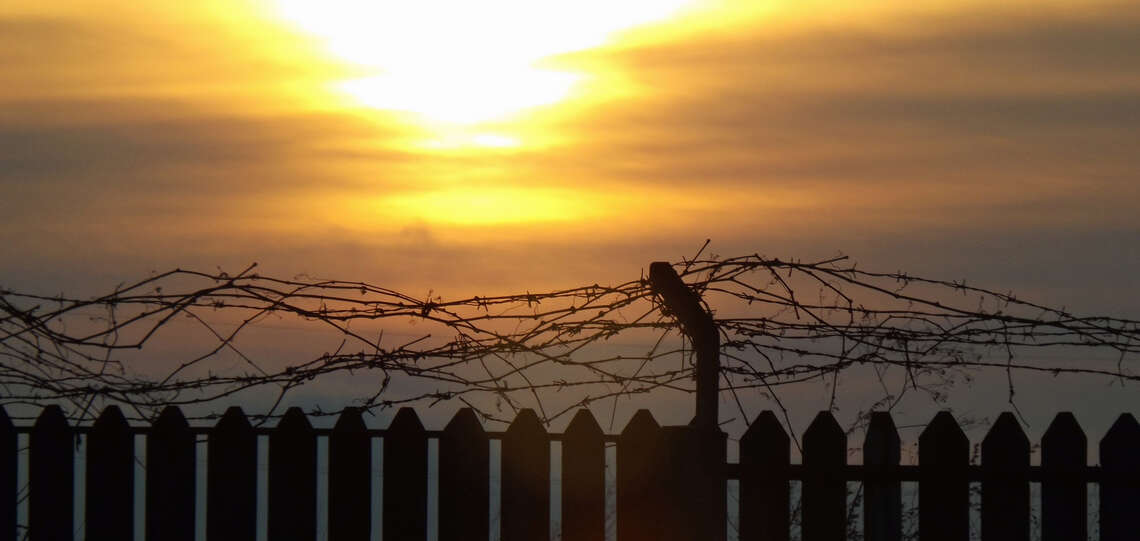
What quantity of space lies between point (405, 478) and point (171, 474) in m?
1.10

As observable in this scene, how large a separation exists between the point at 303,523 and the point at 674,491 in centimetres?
159

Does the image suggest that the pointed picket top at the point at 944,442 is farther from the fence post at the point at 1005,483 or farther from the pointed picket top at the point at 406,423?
the pointed picket top at the point at 406,423

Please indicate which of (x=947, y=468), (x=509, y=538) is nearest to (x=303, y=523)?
(x=509, y=538)

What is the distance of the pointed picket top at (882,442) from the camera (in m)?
4.51

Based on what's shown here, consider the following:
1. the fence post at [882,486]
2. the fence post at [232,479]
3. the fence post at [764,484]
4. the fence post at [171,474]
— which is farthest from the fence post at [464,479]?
the fence post at [882,486]

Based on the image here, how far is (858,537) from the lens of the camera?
205 inches

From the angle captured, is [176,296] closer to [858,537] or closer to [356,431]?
[356,431]

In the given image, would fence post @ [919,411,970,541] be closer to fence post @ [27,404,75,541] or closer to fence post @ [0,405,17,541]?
fence post @ [27,404,75,541]

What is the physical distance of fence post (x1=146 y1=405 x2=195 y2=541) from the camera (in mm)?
5082

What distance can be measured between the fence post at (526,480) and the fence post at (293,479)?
0.85 meters

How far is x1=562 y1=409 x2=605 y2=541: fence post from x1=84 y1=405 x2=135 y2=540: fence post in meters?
1.98

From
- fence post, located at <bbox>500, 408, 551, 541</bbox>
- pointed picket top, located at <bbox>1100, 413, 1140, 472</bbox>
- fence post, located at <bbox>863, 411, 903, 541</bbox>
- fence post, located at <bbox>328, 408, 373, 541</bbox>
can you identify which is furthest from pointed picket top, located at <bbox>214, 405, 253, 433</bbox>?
pointed picket top, located at <bbox>1100, 413, 1140, 472</bbox>

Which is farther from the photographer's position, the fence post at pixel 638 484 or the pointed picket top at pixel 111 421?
the pointed picket top at pixel 111 421

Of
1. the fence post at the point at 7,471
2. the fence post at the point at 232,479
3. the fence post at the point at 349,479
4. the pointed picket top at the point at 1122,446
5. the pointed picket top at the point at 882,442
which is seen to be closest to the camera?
the pointed picket top at the point at 1122,446
